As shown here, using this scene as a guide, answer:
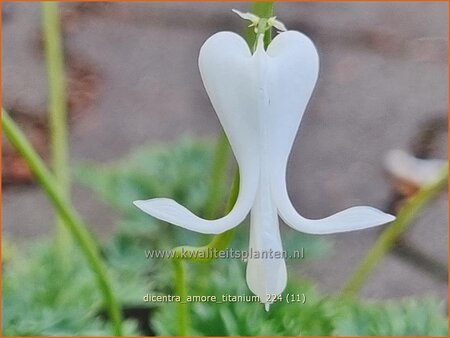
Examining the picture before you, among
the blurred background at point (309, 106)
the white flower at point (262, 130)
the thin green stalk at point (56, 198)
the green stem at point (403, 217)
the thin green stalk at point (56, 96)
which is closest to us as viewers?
the white flower at point (262, 130)

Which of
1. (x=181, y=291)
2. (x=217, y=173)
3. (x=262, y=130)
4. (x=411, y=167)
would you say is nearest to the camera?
(x=262, y=130)

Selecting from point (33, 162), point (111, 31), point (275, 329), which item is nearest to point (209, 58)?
point (33, 162)

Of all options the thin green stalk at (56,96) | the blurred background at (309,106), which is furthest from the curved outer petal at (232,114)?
the blurred background at (309,106)

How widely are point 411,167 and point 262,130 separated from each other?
0.94 meters

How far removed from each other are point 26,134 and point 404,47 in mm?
830

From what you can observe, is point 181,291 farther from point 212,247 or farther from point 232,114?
point 232,114

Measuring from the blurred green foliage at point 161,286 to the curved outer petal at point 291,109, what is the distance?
0.30 meters

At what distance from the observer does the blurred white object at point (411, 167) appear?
1395mm

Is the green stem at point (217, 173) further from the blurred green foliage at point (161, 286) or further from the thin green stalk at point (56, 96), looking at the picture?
the thin green stalk at point (56, 96)

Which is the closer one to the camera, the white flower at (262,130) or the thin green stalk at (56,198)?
the white flower at (262,130)

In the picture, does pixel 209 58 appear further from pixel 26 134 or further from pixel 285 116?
pixel 26 134

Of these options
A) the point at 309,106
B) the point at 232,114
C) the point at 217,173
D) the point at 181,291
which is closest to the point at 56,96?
the point at 217,173

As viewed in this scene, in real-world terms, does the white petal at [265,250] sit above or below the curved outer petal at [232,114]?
below

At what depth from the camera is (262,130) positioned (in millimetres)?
532
